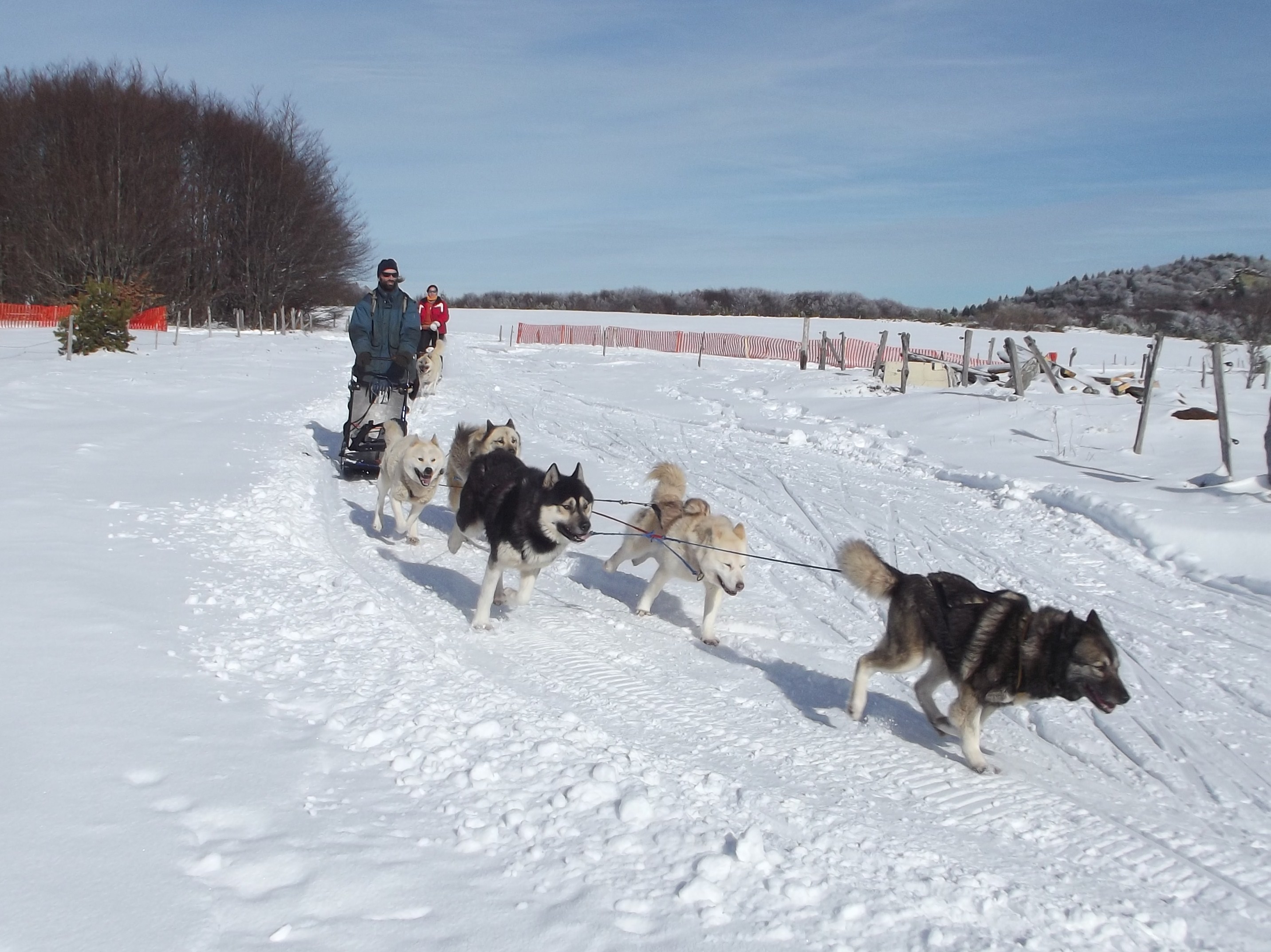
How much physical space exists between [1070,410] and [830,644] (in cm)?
1236

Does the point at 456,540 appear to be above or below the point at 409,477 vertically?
below

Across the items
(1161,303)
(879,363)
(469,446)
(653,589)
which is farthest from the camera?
(1161,303)

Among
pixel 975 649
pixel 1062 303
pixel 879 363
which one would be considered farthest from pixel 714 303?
pixel 975 649

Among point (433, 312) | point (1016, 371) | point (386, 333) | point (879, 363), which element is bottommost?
point (386, 333)

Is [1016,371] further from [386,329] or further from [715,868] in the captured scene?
[715,868]

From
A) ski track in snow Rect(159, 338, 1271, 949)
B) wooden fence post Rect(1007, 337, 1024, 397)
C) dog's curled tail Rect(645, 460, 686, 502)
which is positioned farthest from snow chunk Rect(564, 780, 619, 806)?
wooden fence post Rect(1007, 337, 1024, 397)

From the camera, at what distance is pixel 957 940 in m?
2.76

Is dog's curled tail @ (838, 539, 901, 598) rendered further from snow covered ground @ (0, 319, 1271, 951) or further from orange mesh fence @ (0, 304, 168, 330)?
orange mesh fence @ (0, 304, 168, 330)

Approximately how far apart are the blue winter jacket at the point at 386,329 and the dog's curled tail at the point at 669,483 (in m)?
3.73

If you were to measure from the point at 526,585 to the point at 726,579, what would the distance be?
127cm

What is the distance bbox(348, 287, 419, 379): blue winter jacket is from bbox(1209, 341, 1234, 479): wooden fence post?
906 centimetres

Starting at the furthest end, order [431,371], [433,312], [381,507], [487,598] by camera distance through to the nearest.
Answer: [433,312] < [431,371] < [381,507] < [487,598]

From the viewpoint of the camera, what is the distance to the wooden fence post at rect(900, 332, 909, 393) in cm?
2173

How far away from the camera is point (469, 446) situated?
8.30m
